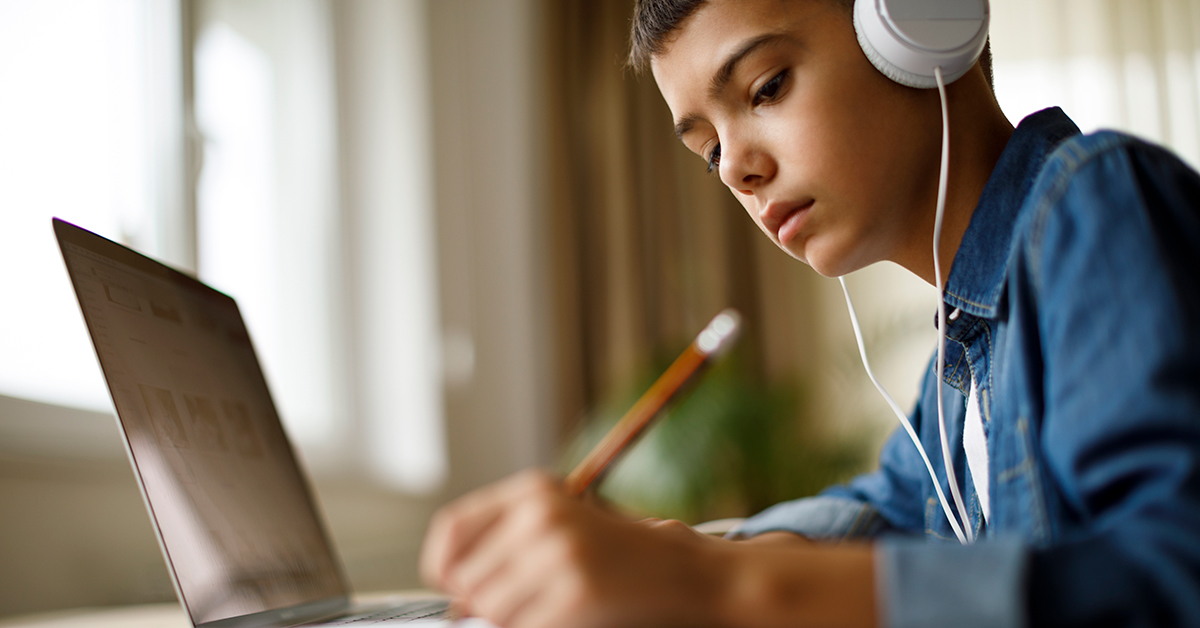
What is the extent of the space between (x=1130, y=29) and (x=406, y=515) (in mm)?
2878

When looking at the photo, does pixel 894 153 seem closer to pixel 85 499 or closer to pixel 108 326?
pixel 108 326

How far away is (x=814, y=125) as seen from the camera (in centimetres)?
67

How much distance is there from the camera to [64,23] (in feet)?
4.42

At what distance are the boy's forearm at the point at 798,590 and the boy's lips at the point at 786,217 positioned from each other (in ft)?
1.32

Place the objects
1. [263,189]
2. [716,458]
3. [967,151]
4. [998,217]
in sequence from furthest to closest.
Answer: [716,458] → [263,189] → [967,151] → [998,217]

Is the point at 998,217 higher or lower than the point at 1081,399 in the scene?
higher

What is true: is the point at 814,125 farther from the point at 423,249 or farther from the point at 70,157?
the point at 423,249

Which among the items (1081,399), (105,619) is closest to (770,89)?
(1081,399)

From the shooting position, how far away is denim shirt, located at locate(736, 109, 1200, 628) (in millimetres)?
339

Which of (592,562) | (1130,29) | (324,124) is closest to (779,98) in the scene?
(592,562)

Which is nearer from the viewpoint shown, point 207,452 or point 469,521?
point 469,521

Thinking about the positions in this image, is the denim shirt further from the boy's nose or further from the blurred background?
the blurred background

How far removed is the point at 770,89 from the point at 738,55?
1.5 inches

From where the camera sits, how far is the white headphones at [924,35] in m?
0.63
